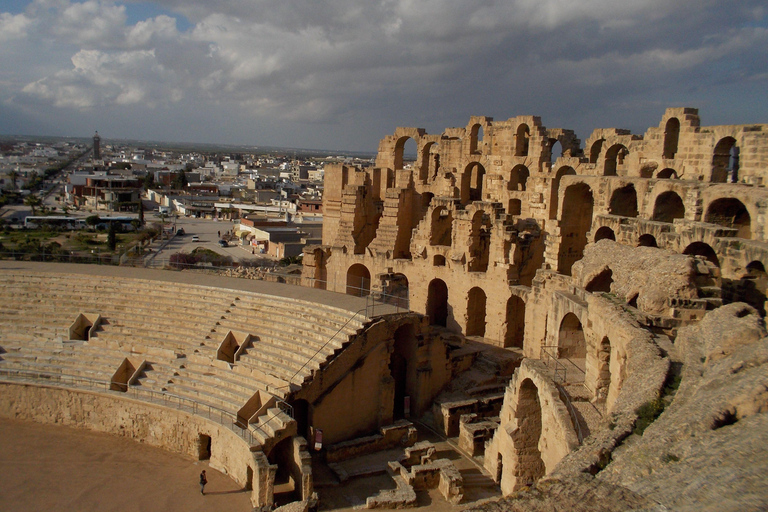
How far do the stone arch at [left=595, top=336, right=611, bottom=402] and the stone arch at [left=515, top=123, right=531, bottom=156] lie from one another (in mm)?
14336

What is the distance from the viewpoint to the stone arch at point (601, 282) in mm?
16303

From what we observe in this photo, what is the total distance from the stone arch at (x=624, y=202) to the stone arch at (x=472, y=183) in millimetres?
7968

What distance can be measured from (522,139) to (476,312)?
8.39 m

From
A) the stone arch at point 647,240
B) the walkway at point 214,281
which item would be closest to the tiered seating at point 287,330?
the walkway at point 214,281

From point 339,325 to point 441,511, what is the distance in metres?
5.69

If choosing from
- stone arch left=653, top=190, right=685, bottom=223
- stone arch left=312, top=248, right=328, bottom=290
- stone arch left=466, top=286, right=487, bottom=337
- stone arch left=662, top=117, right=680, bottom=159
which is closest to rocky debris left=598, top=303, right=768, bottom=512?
stone arch left=653, top=190, right=685, bottom=223

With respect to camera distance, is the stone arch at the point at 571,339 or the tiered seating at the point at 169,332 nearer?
the stone arch at the point at 571,339

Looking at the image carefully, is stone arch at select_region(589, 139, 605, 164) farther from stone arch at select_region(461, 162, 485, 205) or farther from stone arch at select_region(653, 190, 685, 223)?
stone arch at select_region(653, 190, 685, 223)

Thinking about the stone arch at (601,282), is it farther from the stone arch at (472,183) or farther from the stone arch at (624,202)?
the stone arch at (472,183)

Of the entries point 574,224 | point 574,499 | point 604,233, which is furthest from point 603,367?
point 574,224

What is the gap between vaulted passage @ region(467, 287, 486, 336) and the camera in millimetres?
21781

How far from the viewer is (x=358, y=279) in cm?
2384

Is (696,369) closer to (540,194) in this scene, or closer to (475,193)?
(540,194)

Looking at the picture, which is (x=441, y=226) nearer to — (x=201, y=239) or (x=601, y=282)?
(x=601, y=282)
